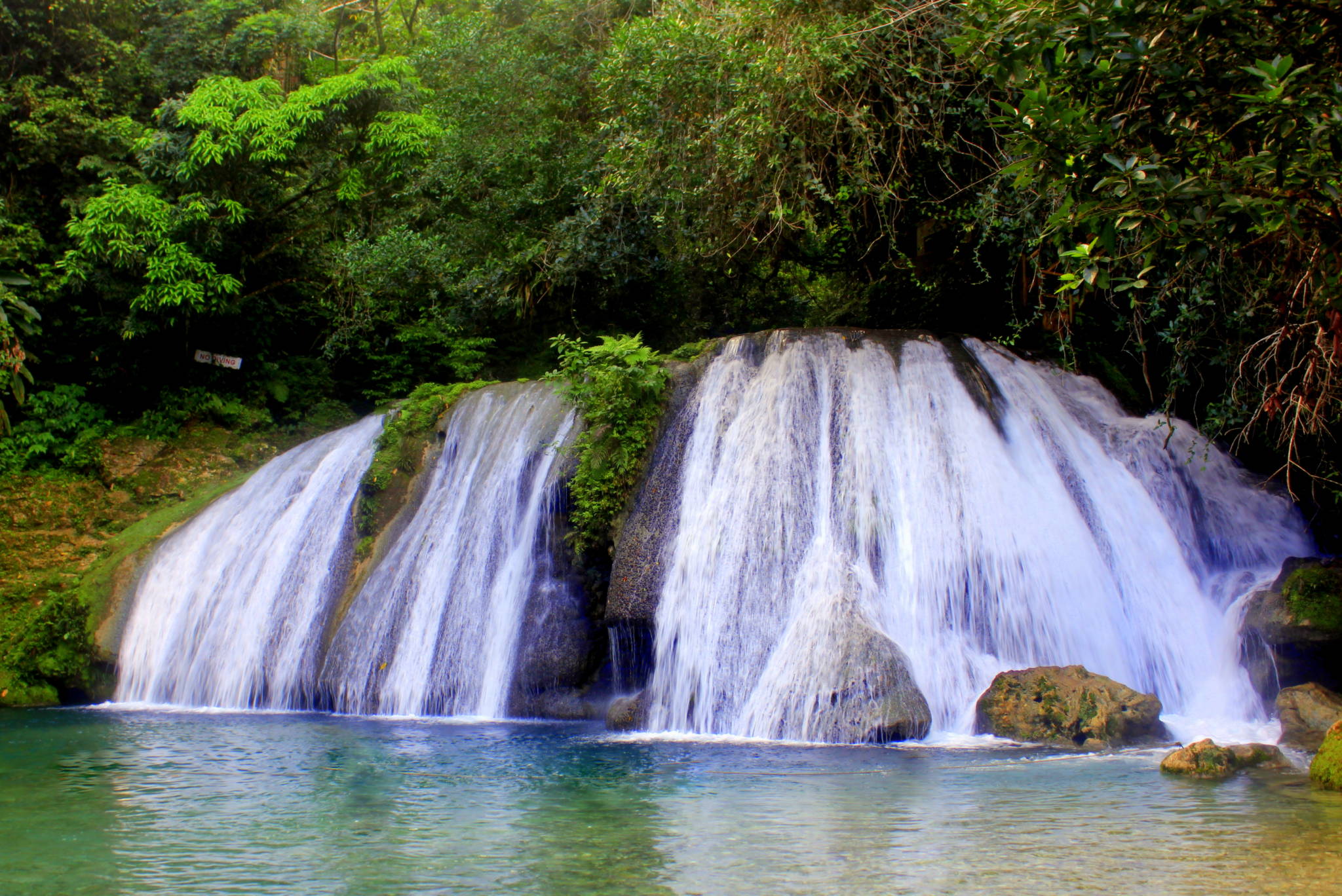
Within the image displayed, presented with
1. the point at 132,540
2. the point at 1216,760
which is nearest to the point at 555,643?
the point at 1216,760

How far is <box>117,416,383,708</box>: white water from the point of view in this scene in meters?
11.8

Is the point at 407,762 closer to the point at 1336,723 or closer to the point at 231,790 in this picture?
the point at 231,790

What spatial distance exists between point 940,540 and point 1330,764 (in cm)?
407

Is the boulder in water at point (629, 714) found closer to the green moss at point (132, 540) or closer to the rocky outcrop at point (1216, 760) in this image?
the rocky outcrop at point (1216, 760)

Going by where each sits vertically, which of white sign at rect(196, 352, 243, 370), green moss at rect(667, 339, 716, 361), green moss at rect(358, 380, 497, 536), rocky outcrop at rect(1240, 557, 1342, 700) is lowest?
rocky outcrop at rect(1240, 557, 1342, 700)

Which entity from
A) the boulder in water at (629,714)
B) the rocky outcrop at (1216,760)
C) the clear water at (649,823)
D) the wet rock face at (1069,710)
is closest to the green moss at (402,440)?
the boulder in water at (629,714)

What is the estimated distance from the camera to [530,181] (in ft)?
53.7

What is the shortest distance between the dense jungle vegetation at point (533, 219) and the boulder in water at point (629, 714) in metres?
3.30

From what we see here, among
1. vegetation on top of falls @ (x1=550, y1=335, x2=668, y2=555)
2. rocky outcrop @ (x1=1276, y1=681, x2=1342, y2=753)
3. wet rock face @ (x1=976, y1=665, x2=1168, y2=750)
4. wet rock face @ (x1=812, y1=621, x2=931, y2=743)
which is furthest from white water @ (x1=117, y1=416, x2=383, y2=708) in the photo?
rocky outcrop @ (x1=1276, y1=681, x2=1342, y2=753)

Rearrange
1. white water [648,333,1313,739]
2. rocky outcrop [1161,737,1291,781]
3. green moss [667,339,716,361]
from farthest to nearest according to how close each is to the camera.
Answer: green moss [667,339,716,361], white water [648,333,1313,739], rocky outcrop [1161,737,1291,781]

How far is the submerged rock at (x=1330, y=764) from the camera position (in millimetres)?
5586

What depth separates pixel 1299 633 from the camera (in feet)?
27.4

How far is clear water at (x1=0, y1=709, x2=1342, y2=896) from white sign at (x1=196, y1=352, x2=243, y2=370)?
34.7 feet

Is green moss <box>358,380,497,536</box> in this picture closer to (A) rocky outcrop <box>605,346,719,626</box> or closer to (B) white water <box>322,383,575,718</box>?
(B) white water <box>322,383,575,718</box>
